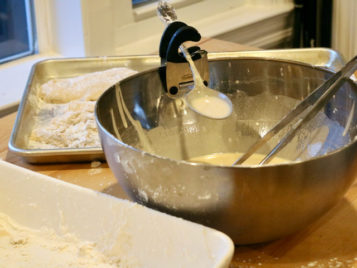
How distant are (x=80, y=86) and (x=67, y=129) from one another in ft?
0.44

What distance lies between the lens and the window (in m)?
1.20

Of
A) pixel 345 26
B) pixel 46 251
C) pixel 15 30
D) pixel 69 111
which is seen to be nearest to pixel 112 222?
pixel 46 251

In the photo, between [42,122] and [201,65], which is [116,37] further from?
[201,65]

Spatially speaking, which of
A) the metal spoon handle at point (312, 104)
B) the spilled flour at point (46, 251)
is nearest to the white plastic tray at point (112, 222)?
the spilled flour at point (46, 251)

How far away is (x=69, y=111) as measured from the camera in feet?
2.76

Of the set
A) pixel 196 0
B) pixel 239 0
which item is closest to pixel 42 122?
pixel 196 0

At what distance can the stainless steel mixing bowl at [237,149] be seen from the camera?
0.48m

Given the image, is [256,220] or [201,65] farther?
[201,65]

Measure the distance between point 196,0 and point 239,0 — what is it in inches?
7.6

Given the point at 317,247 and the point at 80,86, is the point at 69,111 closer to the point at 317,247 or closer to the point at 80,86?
the point at 80,86

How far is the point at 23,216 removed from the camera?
60 cm

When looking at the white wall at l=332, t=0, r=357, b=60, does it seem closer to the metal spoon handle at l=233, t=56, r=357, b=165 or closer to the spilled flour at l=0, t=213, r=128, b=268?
the metal spoon handle at l=233, t=56, r=357, b=165

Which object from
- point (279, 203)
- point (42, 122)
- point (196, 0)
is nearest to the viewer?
point (279, 203)

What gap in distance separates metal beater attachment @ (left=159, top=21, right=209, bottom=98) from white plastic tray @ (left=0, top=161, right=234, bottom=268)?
0.19 meters
